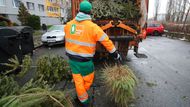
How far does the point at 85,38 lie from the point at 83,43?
97mm

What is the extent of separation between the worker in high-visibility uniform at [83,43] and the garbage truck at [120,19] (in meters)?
2.99

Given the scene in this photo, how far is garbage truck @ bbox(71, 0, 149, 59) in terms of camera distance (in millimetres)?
6363

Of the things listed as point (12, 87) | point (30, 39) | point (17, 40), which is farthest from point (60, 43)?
point (12, 87)

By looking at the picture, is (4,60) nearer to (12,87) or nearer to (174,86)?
(12,87)

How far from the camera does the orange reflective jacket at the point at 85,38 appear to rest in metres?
3.18

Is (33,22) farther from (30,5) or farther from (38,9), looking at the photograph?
(38,9)

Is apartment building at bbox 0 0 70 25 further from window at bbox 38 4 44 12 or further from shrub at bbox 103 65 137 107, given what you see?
shrub at bbox 103 65 137 107

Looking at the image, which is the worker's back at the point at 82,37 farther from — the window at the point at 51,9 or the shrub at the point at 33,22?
the window at the point at 51,9

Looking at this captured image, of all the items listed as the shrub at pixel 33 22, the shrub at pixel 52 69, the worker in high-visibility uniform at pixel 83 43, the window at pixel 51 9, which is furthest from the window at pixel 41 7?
the worker in high-visibility uniform at pixel 83 43

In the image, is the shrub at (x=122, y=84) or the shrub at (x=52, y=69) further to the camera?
the shrub at (x=52, y=69)

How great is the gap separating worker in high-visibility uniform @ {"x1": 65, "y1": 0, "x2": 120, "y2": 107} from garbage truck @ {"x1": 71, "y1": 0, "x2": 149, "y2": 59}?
9.81ft

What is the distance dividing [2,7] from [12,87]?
2492 centimetres

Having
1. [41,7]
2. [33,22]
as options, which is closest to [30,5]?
[41,7]

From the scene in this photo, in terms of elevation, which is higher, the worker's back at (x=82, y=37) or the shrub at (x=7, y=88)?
the worker's back at (x=82, y=37)
